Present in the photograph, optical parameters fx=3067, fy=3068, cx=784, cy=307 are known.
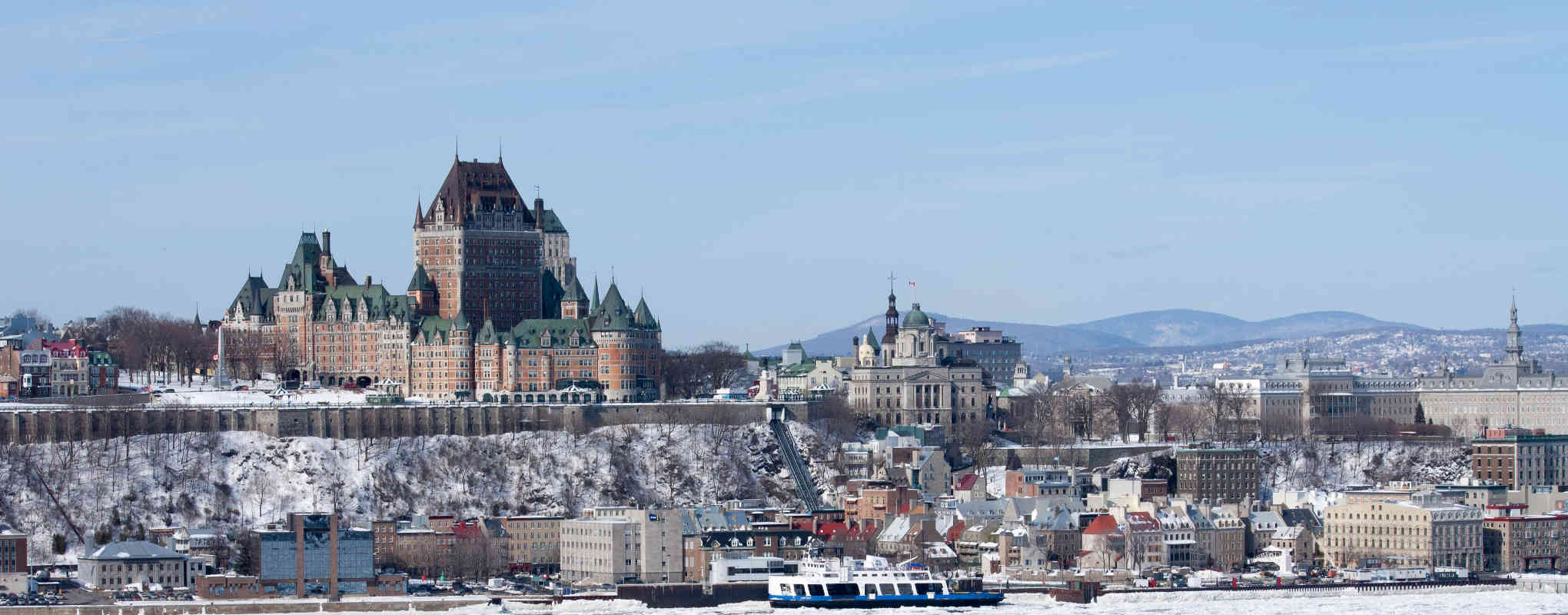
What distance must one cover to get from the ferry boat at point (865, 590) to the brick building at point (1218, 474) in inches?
1642

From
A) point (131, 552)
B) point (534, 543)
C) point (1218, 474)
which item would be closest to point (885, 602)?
point (534, 543)

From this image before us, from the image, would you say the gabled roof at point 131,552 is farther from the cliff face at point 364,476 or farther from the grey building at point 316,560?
the cliff face at point 364,476

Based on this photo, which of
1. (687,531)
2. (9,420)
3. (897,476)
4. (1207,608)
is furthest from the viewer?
(897,476)

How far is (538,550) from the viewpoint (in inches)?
6471

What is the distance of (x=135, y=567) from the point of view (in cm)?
15000

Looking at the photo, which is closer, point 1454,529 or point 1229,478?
point 1454,529

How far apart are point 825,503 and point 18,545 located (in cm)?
5531

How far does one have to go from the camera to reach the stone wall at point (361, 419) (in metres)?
177

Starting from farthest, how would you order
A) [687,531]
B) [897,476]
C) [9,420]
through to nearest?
[897,476] < [9,420] < [687,531]

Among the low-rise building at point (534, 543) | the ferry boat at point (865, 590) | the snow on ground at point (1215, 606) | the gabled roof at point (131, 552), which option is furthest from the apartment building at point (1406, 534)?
the gabled roof at point (131, 552)

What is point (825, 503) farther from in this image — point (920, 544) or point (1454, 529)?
point (1454, 529)

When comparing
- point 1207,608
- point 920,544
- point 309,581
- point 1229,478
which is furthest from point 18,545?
point 1229,478

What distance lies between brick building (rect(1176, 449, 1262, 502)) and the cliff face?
2442cm

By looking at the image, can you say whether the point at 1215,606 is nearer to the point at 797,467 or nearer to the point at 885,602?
the point at 885,602
